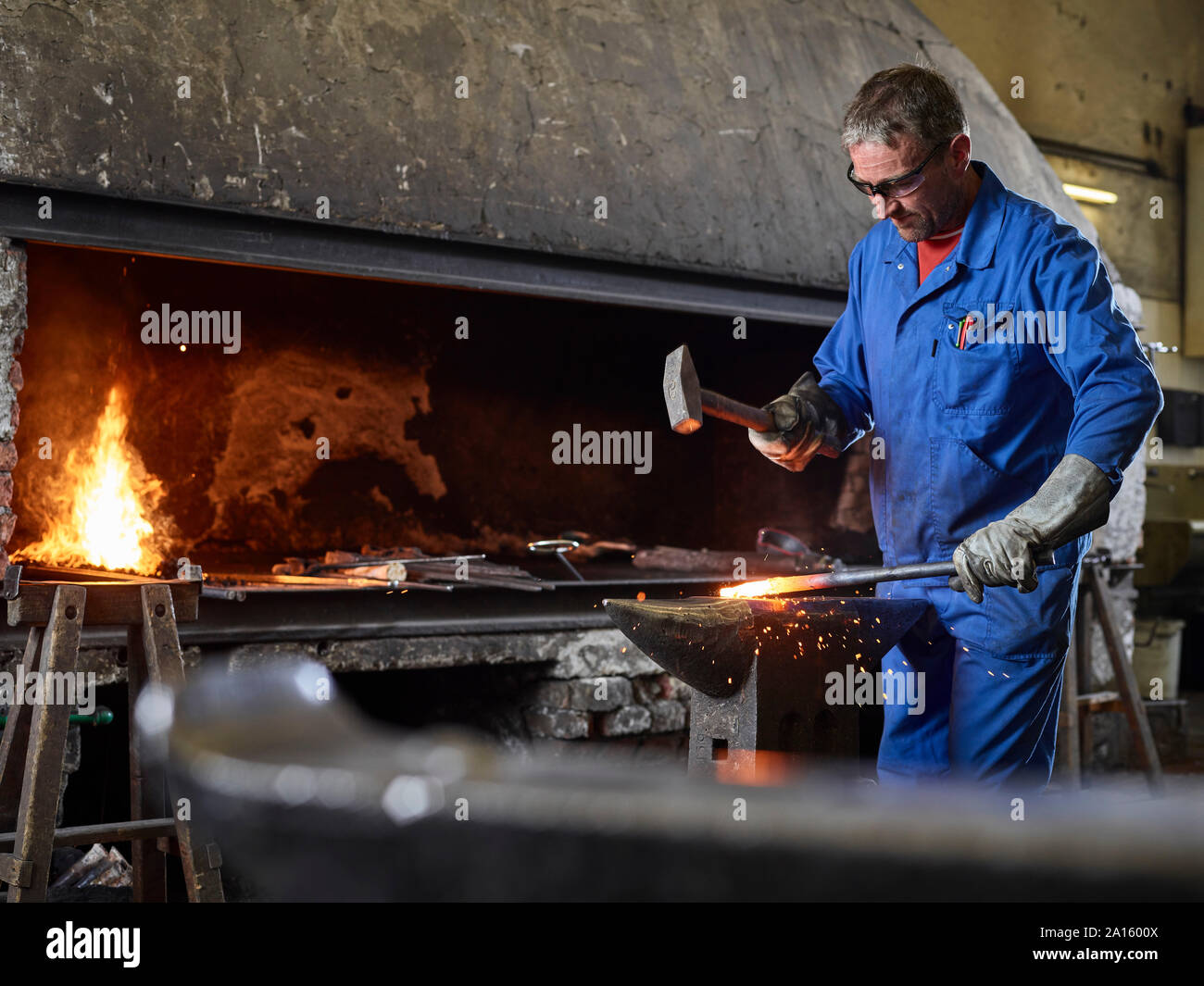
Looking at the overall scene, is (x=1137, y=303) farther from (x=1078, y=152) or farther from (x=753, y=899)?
(x=753, y=899)

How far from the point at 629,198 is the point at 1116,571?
9.22 feet

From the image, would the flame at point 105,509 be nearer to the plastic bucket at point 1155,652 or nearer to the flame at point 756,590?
the flame at point 756,590

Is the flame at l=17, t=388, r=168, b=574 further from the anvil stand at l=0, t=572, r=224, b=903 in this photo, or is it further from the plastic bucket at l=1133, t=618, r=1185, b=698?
the plastic bucket at l=1133, t=618, r=1185, b=698

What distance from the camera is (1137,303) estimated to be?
5.29 meters

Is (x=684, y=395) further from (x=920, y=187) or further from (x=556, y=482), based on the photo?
(x=556, y=482)

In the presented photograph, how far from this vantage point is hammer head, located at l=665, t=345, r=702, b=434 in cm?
213

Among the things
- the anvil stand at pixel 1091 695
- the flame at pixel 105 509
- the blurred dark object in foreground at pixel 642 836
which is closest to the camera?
the blurred dark object in foreground at pixel 642 836

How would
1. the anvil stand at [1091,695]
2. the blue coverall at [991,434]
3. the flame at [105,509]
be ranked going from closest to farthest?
the blue coverall at [991,434]
the flame at [105,509]
the anvil stand at [1091,695]

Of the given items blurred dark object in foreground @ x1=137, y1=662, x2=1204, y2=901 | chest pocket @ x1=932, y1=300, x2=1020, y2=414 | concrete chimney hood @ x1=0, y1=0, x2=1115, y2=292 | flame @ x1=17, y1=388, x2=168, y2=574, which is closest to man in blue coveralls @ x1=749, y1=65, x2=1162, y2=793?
chest pocket @ x1=932, y1=300, x2=1020, y2=414

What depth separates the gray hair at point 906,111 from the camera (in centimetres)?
216

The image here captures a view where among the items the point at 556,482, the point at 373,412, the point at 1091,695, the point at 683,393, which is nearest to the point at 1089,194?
the point at 1091,695

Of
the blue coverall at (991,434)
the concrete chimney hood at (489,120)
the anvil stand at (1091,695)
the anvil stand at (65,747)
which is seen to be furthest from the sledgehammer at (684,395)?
the anvil stand at (1091,695)

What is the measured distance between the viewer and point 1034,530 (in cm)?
188
